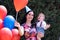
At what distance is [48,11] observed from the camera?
276 inches

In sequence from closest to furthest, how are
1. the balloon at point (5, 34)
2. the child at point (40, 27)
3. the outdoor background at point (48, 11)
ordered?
the balloon at point (5, 34) < the child at point (40, 27) < the outdoor background at point (48, 11)

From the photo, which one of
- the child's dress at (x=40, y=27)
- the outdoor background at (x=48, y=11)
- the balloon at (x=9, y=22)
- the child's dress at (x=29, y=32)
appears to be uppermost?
the balloon at (x=9, y=22)

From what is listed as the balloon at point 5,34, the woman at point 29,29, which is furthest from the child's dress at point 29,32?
the balloon at point 5,34

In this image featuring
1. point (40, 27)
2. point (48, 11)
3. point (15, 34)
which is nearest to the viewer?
point (15, 34)

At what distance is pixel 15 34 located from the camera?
191 inches

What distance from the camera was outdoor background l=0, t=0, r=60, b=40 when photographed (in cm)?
703

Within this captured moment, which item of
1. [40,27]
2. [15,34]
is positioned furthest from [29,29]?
[15,34]

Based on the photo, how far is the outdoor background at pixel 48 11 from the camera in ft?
23.1

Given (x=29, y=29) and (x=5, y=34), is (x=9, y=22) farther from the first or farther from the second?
(x=29, y=29)

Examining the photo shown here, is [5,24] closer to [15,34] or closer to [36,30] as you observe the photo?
[15,34]

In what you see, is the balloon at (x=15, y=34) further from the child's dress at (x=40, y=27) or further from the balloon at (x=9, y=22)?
the child's dress at (x=40, y=27)

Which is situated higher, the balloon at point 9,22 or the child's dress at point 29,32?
the balloon at point 9,22

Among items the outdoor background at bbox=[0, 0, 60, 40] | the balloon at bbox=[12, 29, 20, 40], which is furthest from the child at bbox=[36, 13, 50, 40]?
the outdoor background at bbox=[0, 0, 60, 40]

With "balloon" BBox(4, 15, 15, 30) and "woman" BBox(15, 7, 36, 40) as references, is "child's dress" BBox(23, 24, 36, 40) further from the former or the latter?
"balloon" BBox(4, 15, 15, 30)
